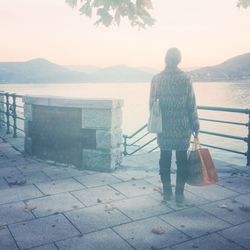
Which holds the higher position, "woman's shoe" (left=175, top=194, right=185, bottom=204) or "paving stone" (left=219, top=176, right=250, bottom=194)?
"woman's shoe" (left=175, top=194, right=185, bottom=204)

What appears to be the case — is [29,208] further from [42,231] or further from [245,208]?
[245,208]

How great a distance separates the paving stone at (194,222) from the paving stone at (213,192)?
1.89 feet

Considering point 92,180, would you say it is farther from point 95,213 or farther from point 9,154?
point 9,154

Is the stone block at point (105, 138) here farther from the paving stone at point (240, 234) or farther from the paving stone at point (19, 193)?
the paving stone at point (240, 234)

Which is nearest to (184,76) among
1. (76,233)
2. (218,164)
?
(76,233)

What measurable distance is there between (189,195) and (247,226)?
120 cm

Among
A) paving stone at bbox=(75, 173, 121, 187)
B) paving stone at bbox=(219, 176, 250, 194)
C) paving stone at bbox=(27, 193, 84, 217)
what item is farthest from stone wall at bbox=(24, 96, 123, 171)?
paving stone at bbox=(219, 176, 250, 194)

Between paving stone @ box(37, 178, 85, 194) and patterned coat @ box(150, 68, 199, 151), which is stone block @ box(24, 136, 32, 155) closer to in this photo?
paving stone @ box(37, 178, 85, 194)

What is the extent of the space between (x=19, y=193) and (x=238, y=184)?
3537 millimetres

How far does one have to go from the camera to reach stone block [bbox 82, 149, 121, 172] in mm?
6285

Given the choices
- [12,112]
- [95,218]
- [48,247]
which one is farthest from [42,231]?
[12,112]

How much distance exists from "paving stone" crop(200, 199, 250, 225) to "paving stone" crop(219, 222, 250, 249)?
137 millimetres

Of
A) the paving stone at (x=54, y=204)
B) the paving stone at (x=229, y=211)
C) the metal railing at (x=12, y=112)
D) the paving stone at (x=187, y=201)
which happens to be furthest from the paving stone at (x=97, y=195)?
the metal railing at (x=12, y=112)

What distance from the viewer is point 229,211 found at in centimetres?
443
